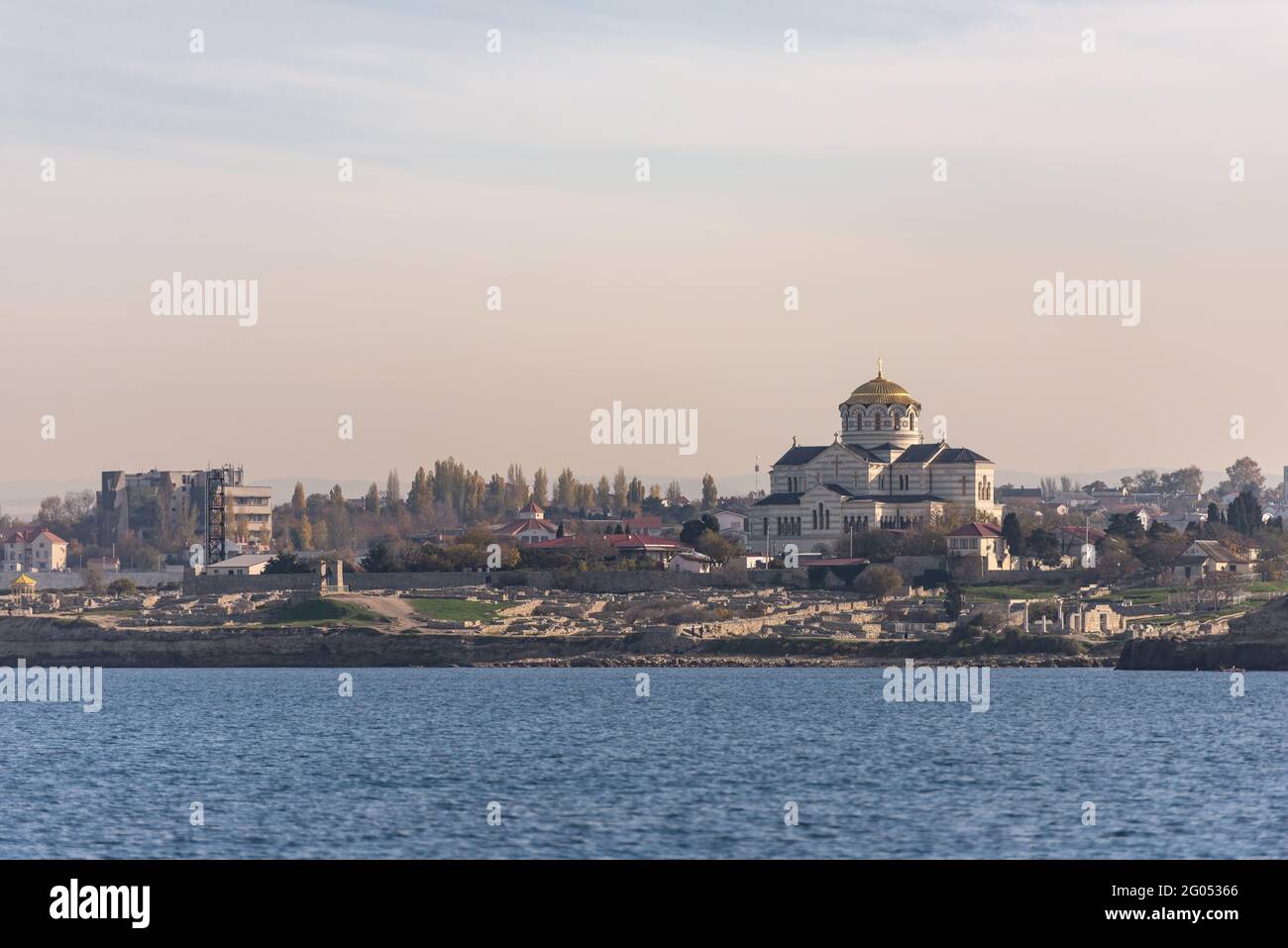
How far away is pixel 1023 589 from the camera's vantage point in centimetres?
11900

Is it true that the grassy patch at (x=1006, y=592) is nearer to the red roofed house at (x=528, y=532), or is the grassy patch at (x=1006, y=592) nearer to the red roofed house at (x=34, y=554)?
the red roofed house at (x=528, y=532)

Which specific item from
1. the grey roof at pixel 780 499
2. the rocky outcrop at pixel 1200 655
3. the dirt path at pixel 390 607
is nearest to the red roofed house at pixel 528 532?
the grey roof at pixel 780 499

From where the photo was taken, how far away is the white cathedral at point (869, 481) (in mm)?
145625

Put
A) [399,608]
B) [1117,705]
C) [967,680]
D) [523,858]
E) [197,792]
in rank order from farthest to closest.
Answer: [399,608], [967,680], [1117,705], [197,792], [523,858]

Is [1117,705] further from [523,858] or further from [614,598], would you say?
[614,598]

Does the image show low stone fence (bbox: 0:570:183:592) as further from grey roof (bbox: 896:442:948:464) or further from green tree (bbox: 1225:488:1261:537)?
green tree (bbox: 1225:488:1261:537)

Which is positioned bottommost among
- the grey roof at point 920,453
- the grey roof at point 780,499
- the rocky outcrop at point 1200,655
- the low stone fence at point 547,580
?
the rocky outcrop at point 1200,655

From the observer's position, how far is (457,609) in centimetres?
11362

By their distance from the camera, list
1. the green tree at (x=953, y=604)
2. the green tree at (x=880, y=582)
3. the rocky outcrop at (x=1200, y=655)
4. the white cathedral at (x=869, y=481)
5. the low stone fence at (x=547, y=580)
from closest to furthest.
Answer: the rocky outcrop at (x=1200, y=655) < the green tree at (x=953, y=604) < the green tree at (x=880, y=582) < the low stone fence at (x=547, y=580) < the white cathedral at (x=869, y=481)

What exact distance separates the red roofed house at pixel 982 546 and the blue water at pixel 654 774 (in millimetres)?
44523

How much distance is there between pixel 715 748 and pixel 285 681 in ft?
141

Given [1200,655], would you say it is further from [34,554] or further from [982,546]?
[34,554]

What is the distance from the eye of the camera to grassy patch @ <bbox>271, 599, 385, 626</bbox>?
110188 millimetres
